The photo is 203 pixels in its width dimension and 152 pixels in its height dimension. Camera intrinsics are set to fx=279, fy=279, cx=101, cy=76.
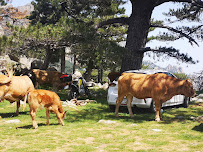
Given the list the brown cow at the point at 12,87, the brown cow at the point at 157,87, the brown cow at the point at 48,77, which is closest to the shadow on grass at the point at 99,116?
the brown cow at the point at 157,87

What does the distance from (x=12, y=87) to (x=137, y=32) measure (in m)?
8.46

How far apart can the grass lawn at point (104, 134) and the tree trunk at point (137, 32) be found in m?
5.73

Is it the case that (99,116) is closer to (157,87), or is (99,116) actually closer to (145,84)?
(145,84)

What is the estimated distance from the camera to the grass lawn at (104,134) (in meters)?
6.02

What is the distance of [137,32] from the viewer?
1566 centimetres

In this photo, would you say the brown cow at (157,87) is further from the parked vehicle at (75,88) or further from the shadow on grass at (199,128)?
the parked vehicle at (75,88)

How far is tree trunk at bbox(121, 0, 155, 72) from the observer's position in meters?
15.7

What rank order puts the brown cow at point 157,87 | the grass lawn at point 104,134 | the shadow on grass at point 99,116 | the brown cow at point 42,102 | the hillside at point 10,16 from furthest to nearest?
the hillside at point 10,16 < the shadow on grass at point 99,116 < the brown cow at point 157,87 < the brown cow at point 42,102 < the grass lawn at point 104,134

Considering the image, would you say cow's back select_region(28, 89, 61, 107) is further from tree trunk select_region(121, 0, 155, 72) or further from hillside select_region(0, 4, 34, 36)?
hillside select_region(0, 4, 34, 36)

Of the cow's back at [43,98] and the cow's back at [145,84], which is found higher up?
the cow's back at [145,84]

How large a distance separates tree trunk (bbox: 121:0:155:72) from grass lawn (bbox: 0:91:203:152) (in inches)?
225

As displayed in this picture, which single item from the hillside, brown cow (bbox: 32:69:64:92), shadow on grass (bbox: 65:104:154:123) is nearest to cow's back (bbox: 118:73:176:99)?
shadow on grass (bbox: 65:104:154:123)

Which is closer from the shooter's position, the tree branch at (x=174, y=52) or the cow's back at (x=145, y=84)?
the cow's back at (x=145, y=84)

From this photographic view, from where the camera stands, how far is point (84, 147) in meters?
6.01
